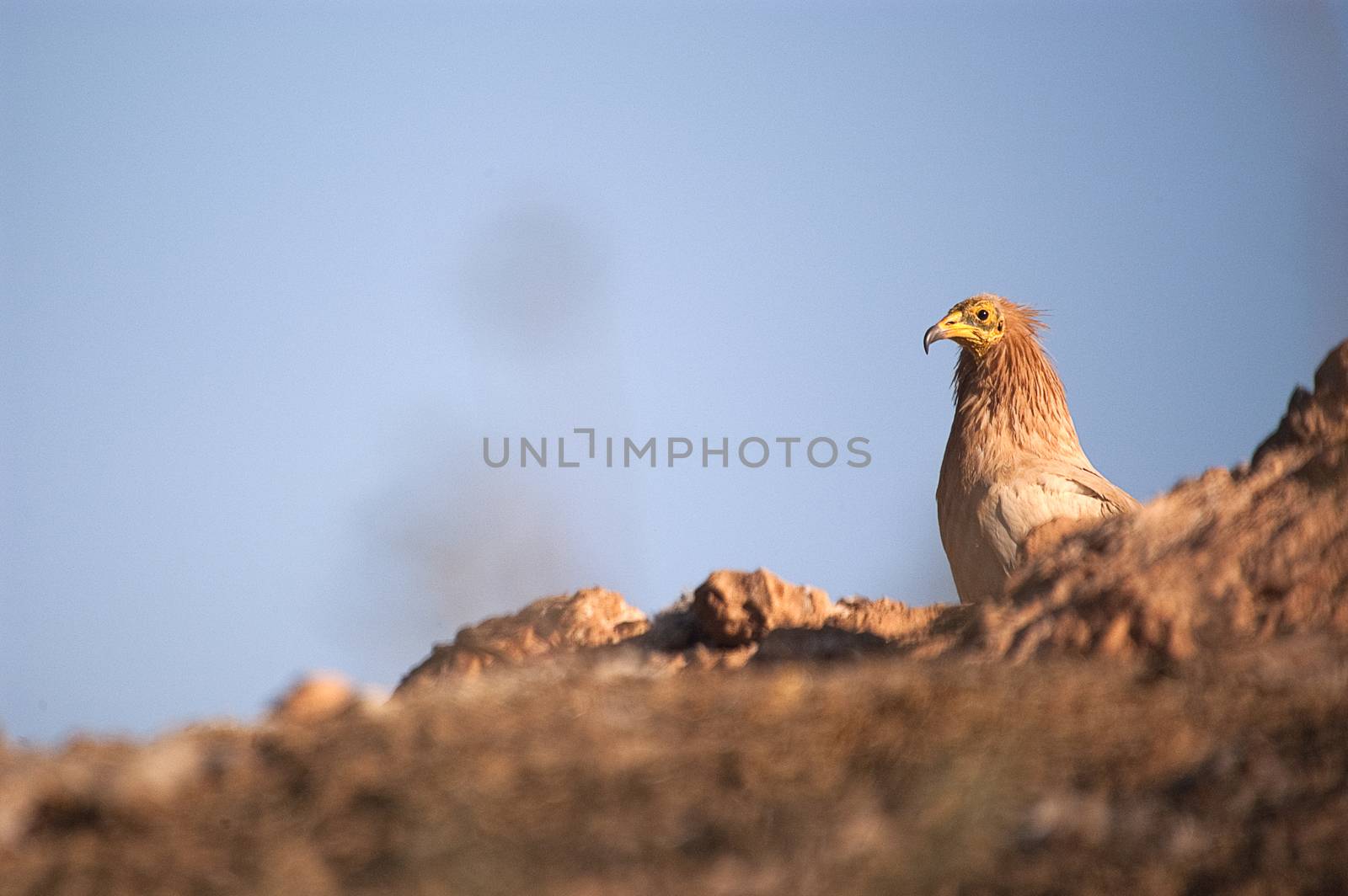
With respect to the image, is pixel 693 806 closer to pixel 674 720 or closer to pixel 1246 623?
pixel 674 720

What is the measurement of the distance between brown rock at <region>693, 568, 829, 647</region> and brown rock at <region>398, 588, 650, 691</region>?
0.55m

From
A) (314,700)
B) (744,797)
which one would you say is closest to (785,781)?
(744,797)

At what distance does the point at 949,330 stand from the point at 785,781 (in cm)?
671

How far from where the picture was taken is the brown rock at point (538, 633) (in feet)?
18.2

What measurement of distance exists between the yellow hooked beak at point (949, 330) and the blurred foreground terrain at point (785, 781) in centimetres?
519

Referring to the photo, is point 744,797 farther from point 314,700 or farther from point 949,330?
point 949,330

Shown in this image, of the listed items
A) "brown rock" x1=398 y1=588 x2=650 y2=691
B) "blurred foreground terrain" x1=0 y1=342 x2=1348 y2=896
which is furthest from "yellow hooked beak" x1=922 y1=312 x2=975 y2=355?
"blurred foreground terrain" x1=0 y1=342 x2=1348 y2=896

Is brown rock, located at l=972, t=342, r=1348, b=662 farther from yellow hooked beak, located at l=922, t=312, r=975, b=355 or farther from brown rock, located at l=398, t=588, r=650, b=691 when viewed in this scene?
yellow hooked beak, located at l=922, t=312, r=975, b=355

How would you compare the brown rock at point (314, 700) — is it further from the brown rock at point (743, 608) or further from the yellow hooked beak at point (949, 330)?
the yellow hooked beak at point (949, 330)

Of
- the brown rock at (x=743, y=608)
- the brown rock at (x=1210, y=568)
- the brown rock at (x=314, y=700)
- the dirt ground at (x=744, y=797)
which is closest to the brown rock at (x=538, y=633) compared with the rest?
the brown rock at (x=743, y=608)

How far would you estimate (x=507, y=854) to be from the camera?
7.40ft

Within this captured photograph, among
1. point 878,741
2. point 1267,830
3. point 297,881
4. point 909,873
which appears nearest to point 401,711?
point 297,881

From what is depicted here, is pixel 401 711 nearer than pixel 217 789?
No

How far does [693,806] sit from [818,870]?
0.33 metres
